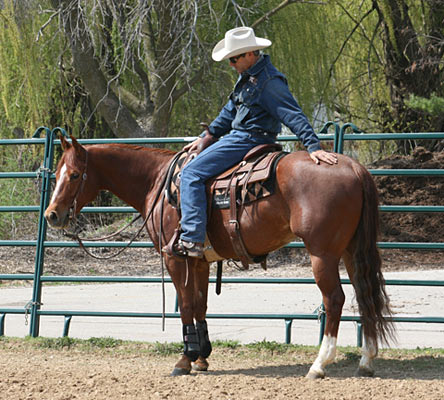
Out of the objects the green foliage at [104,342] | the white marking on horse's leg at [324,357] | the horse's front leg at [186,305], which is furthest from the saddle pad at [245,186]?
the green foliage at [104,342]

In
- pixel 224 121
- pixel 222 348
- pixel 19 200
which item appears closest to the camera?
pixel 224 121

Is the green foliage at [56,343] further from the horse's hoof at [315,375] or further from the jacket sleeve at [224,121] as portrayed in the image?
the horse's hoof at [315,375]

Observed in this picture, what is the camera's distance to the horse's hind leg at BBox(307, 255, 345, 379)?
5.14 m

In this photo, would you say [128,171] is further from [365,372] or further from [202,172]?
[365,372]

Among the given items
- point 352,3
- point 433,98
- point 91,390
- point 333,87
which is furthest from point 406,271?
point 91,390

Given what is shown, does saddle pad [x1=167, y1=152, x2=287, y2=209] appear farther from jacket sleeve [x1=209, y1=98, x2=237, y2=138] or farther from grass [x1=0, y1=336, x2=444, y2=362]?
grass [x1=0, y1=336, x2=444, y2=362]

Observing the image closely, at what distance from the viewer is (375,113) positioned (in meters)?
14.4

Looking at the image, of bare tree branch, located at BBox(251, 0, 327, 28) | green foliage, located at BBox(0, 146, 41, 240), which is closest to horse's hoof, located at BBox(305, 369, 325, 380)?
bare tree branch, located at BBox(251, 0, 327, 28)

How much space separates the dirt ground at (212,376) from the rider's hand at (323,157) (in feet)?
4.77

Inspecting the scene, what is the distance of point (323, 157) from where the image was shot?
5.19 m

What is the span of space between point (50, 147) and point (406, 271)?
6.02 metres

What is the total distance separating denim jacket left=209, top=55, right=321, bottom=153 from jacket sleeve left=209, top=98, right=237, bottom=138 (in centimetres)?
14

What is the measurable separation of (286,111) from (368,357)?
182 cm

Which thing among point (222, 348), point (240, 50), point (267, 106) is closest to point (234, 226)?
point (267, 106)
